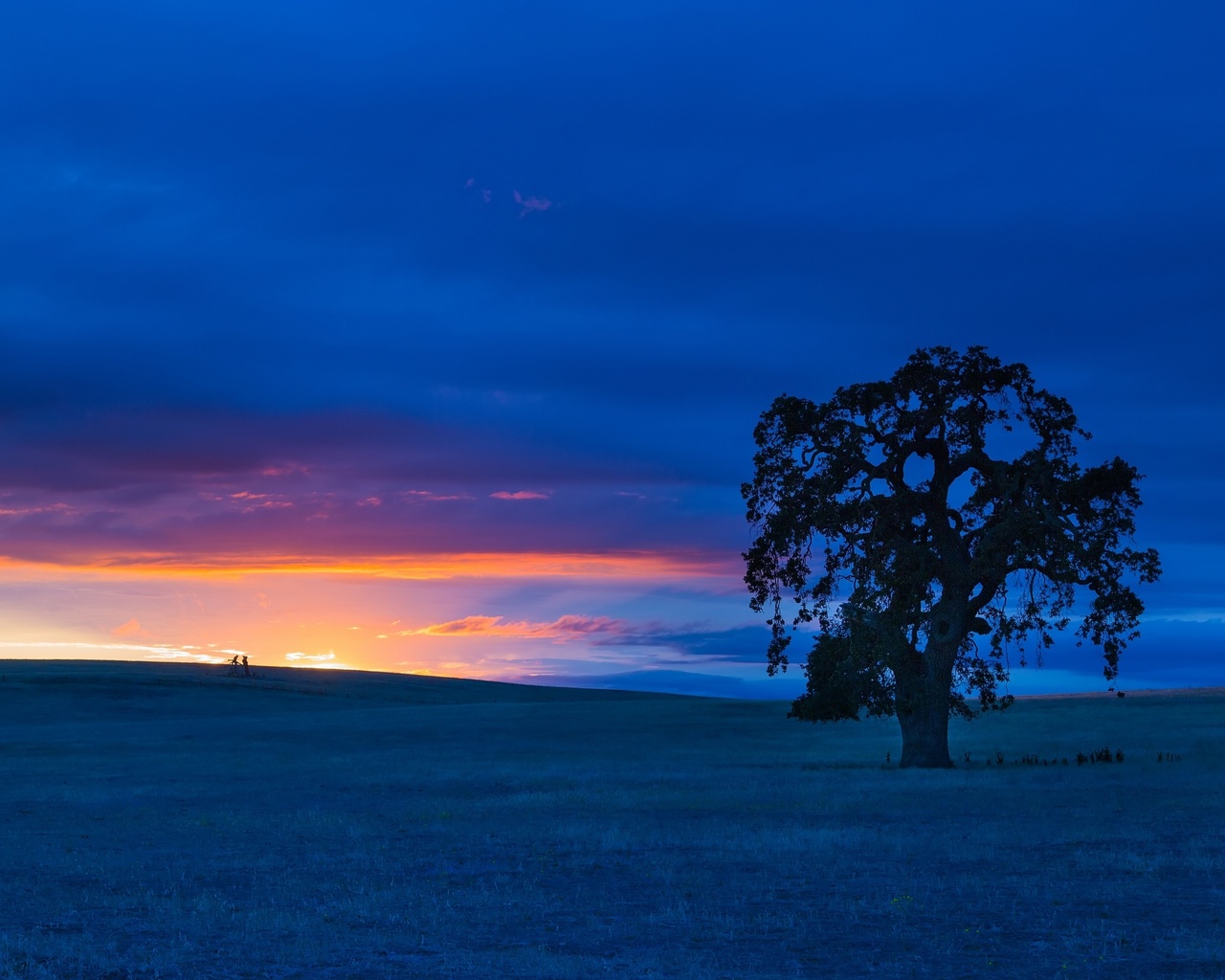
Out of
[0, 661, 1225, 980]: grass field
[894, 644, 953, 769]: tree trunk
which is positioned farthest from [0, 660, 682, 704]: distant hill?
[894, 644, 953, 769]: tree trunk

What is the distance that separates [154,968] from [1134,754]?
150 feet

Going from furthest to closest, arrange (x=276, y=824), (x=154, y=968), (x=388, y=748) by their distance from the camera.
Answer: (x=388, y=748)
(x=276, y=824)
(x=154, y=968)

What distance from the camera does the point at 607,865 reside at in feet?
76.2

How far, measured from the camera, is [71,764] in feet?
163

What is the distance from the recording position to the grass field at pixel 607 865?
1565 cm

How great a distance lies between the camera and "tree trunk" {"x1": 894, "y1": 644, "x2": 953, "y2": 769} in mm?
46906

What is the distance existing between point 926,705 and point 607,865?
26361 mm

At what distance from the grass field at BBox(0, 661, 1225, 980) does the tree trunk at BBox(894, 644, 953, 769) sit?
1793 millimetres

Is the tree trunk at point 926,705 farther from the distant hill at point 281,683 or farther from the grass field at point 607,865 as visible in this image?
the distant hill at point 281,683

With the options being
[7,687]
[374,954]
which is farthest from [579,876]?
[7,687]

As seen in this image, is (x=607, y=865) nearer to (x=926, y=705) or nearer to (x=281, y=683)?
(x=926, y=705)

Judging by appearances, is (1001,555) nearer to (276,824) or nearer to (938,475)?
(938,475)

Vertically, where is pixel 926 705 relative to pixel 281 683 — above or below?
above

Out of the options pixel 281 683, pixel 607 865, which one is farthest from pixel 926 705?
pixel 281 683
